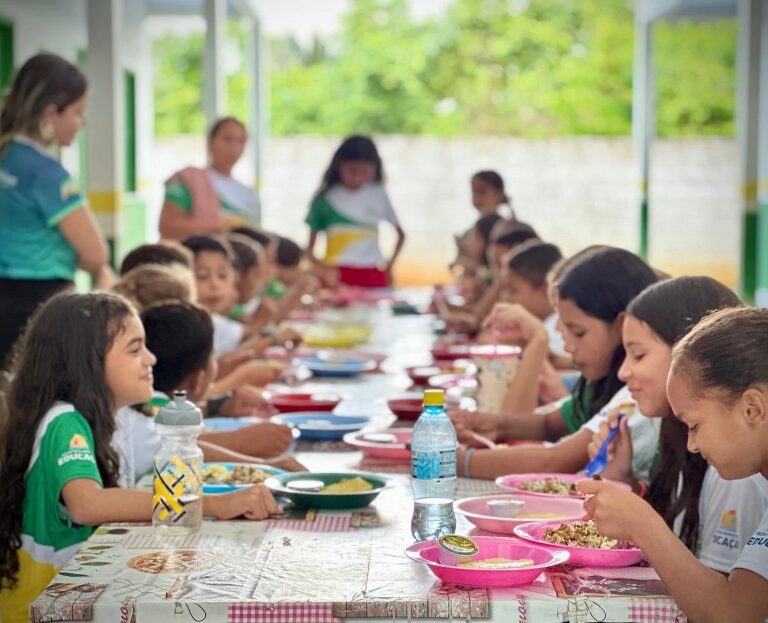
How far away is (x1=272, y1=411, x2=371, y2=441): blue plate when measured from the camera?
9.75ft

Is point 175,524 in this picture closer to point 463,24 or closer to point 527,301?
point 527,301

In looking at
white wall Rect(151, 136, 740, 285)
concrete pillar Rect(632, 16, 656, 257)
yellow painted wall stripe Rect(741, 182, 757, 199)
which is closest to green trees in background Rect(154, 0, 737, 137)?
white wall Rect(151, 136, 740, 285)

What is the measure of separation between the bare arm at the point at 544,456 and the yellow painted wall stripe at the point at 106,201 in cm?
601

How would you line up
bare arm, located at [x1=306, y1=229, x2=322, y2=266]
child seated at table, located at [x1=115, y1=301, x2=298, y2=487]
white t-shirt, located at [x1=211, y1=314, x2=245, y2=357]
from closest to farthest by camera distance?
child seated at table, located at [x1=115, y1=301, x2=298, y2=487] → white t-shirt, located at [x1=211, y1=314, x2=245, y2=357] → bare arm, located at [x1=306, y1=229, x2=322, y2=266]

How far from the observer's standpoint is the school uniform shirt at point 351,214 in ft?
24.3

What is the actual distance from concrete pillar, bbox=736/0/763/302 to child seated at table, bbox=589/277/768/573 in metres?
9.97

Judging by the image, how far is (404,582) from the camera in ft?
5.87

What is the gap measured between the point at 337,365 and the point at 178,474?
6.63 ft

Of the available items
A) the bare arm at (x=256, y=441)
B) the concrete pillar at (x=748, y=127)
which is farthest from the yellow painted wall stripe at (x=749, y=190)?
the bare arm at (x=256, y=441)

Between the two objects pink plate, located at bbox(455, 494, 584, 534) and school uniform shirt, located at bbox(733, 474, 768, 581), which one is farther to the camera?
pink plate, located at bbox(455, 494, 584, 534)

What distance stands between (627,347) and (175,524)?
83cm

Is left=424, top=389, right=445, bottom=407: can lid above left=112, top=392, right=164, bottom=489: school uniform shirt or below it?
above

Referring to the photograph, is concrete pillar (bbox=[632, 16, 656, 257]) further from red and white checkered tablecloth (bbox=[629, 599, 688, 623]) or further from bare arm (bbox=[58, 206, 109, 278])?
red and white checkered tablecloth (bbox=[629, 599, 688, 623])

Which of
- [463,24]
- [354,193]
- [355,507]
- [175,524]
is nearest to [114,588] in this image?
[175,524]
